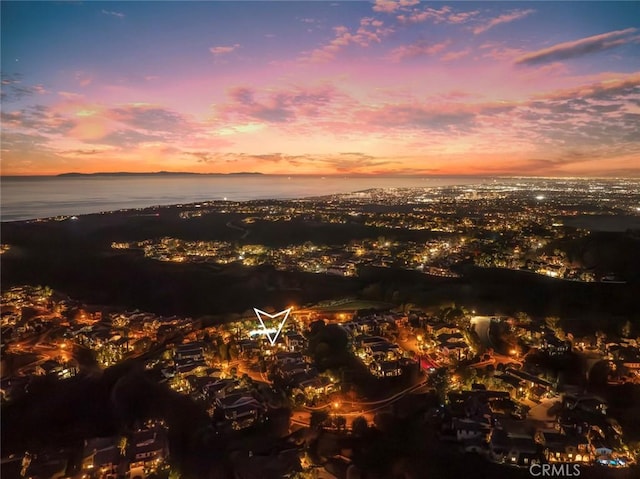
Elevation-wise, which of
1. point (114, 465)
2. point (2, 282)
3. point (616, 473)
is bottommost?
point (616, 473)

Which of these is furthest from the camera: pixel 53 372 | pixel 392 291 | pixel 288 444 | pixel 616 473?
pixel 392 291

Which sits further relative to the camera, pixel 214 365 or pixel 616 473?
pixel 214 365

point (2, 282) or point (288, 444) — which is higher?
point (2, 282)

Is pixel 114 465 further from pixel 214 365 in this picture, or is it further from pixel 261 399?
pixel 214 365

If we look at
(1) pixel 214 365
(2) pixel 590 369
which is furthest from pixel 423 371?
(1) pixel 214 365

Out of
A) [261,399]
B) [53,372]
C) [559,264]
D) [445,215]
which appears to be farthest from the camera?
[445,215]

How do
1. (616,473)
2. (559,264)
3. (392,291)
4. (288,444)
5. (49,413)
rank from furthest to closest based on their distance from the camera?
(559,264) → (392,291) → (49,413) → (288,444) → (616,473)

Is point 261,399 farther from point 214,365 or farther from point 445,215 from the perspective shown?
point 445,215

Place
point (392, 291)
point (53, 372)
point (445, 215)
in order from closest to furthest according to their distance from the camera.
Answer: point (53, 372), point (392, 291), point (445, 215)

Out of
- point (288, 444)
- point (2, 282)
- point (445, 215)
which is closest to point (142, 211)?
point (2, 282)
